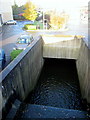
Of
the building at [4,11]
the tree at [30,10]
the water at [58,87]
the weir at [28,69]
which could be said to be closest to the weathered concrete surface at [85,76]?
the weir at [28,69]

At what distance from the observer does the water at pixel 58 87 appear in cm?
1027

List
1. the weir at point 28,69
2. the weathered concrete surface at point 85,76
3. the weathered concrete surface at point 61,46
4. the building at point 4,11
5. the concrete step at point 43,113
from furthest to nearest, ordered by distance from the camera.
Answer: the building at point 4,11 < the weathered concrete surface at point 61,46 < the weathered concrete surface at point 85,76 < the concrete step at point 43,113 < the weir at point 28,69

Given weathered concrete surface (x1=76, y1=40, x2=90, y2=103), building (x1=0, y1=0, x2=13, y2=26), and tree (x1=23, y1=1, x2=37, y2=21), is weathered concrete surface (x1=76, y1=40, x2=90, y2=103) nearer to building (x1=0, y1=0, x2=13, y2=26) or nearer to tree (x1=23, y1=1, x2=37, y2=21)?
tree (x1=23, y1=1, x2=37, y2=21)

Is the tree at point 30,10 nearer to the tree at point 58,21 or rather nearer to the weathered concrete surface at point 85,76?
the tree at point 58,21

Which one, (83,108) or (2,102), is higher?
(2,102)

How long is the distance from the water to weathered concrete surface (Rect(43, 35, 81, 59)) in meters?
1.39

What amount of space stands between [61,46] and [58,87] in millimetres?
6215

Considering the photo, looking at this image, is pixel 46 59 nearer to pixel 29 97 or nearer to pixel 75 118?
pixel 29 97

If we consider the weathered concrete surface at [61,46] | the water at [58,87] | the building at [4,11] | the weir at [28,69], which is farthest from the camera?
the building at [4,11]

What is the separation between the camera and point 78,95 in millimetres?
11234

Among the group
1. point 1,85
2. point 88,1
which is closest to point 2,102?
point 1,85

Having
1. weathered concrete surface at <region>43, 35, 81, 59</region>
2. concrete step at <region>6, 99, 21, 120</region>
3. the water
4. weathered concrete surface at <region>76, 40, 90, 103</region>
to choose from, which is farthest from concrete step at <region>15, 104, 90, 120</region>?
weathered concrete surface at <region>43, 35, 81, 59</region>

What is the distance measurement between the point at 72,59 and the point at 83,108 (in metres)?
8.96

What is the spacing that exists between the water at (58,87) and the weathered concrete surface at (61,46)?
1.39 m
